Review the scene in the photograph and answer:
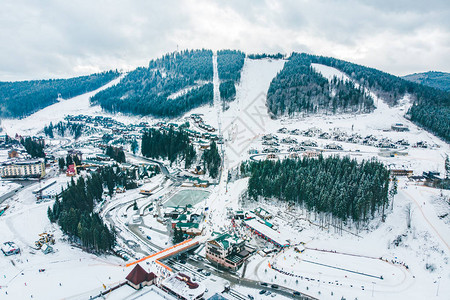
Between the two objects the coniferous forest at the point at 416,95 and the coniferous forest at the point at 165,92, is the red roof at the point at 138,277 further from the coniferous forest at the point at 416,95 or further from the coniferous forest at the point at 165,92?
the coniferous forest at the point at 165,92

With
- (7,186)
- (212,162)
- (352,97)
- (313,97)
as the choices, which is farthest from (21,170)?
(352,97)

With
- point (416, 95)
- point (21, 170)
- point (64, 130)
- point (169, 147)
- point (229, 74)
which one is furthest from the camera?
point (229, 74)

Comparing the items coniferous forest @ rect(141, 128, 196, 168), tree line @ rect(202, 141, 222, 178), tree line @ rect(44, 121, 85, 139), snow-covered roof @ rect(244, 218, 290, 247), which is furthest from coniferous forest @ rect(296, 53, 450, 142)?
tree line @ rect(44, 121, 85, 139)

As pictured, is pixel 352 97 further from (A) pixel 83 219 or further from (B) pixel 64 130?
(B) pixel 64 130

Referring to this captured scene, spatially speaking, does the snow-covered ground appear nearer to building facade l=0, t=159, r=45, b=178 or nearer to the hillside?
building facade l=0, t=159, r=45, b=178

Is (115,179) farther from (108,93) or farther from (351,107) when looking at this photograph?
(108,93)

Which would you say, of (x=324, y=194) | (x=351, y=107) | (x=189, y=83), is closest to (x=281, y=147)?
(x=324, y=194)

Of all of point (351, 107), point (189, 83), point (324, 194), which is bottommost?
point (324, 194)
